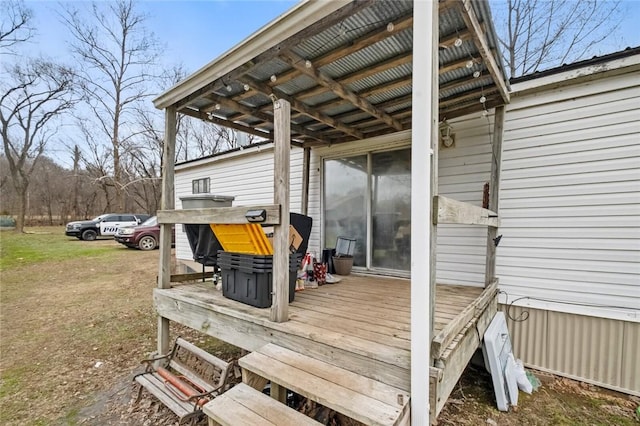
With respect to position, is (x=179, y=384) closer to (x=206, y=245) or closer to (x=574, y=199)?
(x=206, y=245)

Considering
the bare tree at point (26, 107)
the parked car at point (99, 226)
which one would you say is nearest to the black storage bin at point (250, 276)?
the parked car at point (99, 226)

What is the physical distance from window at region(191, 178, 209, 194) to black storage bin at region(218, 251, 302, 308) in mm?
5297

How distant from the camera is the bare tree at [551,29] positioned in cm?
665

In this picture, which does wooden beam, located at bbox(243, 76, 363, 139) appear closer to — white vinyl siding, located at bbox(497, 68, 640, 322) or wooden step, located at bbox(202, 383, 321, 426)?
white vinyl siding, located at bbox(497, 68, 640, 322)

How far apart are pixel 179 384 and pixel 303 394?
172 centimetres

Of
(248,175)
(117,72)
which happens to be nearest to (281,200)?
(248,175)

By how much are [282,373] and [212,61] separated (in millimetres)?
2525

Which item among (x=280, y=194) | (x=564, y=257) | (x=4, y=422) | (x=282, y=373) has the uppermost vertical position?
(x=280, y=194)

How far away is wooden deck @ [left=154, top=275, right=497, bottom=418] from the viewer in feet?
5.69

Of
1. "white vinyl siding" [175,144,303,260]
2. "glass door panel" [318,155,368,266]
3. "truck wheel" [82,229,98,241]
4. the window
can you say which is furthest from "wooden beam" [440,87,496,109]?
"truck wheel" [82,229,98,241]

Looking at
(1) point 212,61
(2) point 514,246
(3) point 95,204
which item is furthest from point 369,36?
(3) point 95,204

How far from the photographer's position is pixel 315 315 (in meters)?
2.45

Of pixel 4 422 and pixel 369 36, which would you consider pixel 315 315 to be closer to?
pixel 369 36

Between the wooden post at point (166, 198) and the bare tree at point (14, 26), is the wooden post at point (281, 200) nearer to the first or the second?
the wooden post at point (166, 198)
